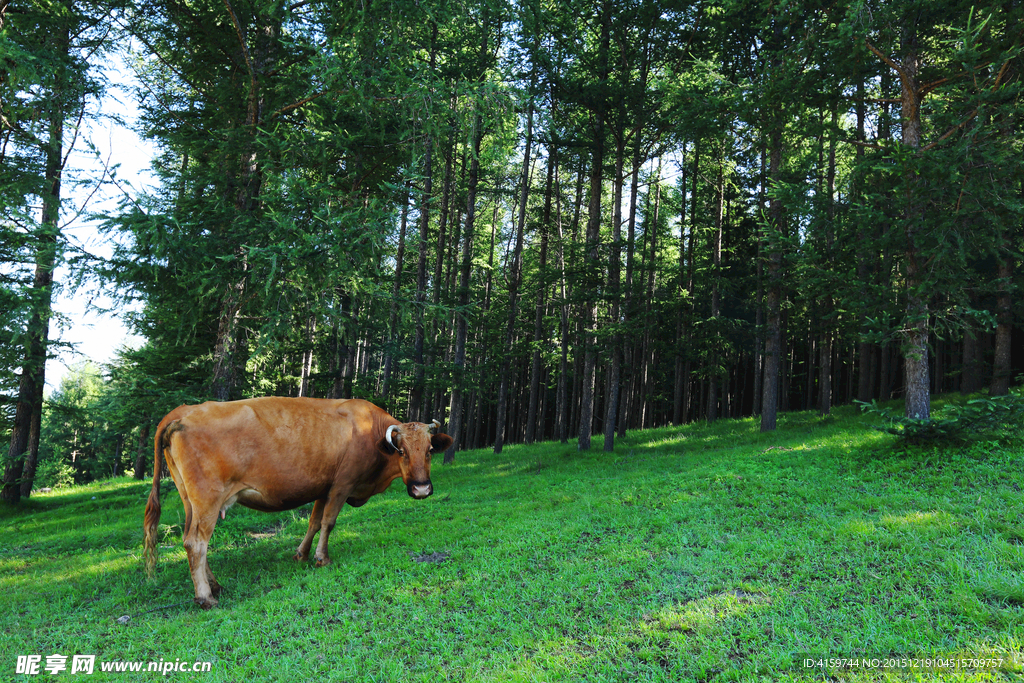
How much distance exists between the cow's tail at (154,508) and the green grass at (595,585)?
46 cm

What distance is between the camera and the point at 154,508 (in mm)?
5711

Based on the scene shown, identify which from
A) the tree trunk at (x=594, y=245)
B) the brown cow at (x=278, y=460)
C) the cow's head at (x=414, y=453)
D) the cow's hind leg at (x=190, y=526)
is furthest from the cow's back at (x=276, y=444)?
the tree trunk at (x=594, y=245)

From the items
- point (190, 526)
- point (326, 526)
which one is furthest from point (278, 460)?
point (326, 526)

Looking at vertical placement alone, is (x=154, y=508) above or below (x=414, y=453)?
below

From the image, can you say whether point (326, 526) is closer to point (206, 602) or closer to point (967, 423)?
point (206, 602)

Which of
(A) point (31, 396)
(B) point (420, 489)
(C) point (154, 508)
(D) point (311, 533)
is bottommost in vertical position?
(D) point (311, 533)

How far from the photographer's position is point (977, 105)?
9531mm

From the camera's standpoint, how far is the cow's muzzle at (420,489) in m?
6.23

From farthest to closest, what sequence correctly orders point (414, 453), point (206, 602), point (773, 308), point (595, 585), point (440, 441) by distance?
point (773, 308) < point (440, 441) < point (414, 453) < point (206, 602) < point (595, 585)

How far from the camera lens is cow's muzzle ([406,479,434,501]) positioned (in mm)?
6234

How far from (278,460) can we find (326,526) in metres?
1.19

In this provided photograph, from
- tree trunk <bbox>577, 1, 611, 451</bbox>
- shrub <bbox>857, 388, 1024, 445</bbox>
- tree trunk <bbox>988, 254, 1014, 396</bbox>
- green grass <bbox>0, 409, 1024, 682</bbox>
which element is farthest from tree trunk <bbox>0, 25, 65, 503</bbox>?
tree trunk <bbox>988, 254, 1014, 396</bbox>

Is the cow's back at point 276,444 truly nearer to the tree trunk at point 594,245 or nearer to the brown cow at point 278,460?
the brown cow at point 278,460

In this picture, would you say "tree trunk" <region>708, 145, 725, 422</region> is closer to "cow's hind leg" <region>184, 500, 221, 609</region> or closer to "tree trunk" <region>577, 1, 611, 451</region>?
"tree trunk" <region>577, 1, 611, 451</region>
